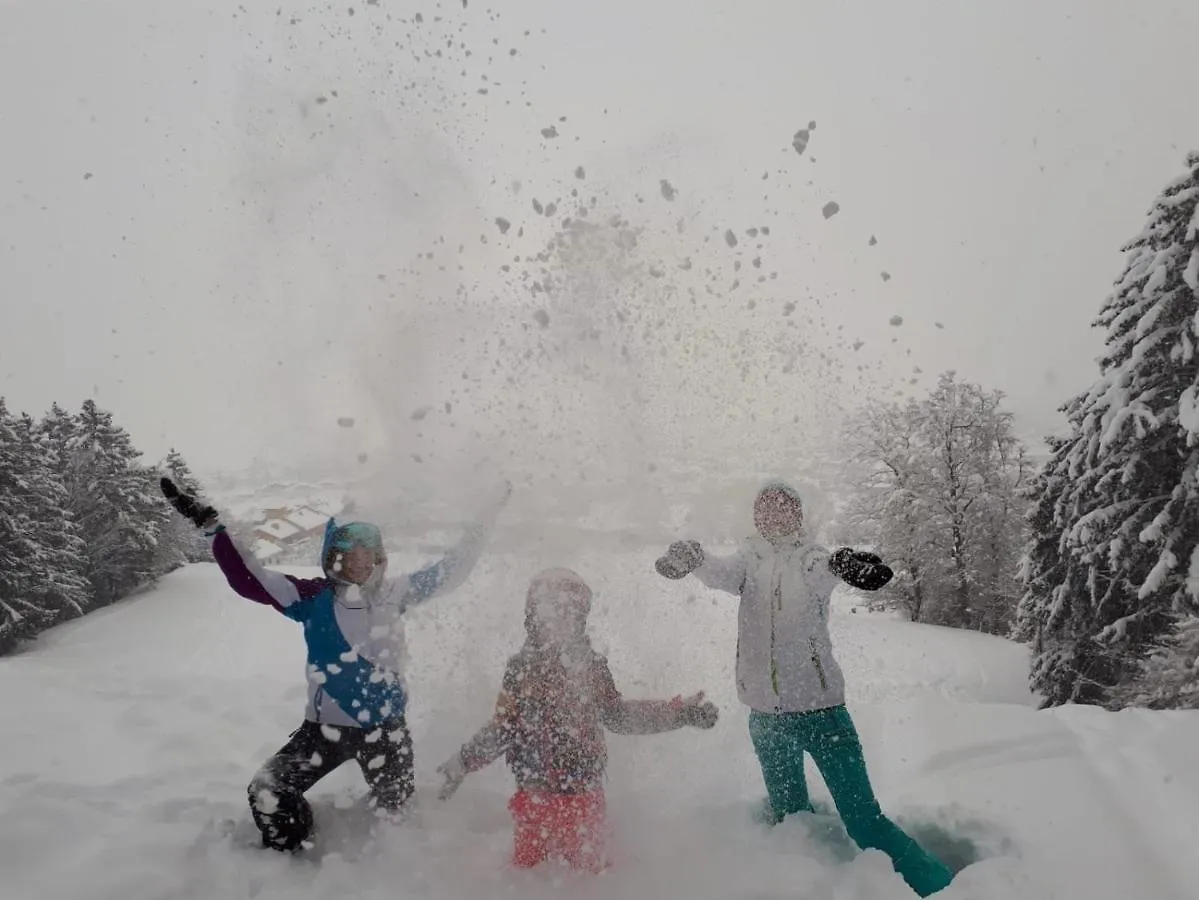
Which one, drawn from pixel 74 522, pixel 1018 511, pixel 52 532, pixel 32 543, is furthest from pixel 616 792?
pixel 74 522

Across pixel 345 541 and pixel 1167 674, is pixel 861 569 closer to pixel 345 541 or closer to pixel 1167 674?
pixel 345 541

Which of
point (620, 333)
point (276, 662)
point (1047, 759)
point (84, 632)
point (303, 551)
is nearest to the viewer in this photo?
point (1047, 759)

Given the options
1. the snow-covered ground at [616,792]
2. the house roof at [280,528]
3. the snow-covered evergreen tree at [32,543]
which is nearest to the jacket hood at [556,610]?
the snow-covered ground at [616,792]

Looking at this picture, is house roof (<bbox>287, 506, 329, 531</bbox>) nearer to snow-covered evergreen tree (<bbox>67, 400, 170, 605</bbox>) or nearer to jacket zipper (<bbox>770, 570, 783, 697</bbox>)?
snow-covered evergreen tree (<bbox>67, 400, 170, 605</bbox>)

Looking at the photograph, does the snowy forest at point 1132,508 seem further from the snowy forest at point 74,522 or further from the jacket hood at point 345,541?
the snowy forest at point 74,522

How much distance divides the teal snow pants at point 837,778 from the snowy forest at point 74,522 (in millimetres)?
23729

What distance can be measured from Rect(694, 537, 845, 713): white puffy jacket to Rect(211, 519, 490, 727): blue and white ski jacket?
5.84 ft

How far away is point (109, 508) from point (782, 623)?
108 ft

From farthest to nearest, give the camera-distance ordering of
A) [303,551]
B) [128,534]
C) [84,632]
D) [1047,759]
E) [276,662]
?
[303,551] → [128,534] → [84,632] → [276,662] → [1047,759]

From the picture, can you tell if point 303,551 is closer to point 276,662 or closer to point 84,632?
point 84,632

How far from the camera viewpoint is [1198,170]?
1134 cm

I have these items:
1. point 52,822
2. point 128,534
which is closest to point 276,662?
point 128,534

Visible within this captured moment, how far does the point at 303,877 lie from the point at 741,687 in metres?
2.34

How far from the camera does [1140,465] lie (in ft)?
38.1
